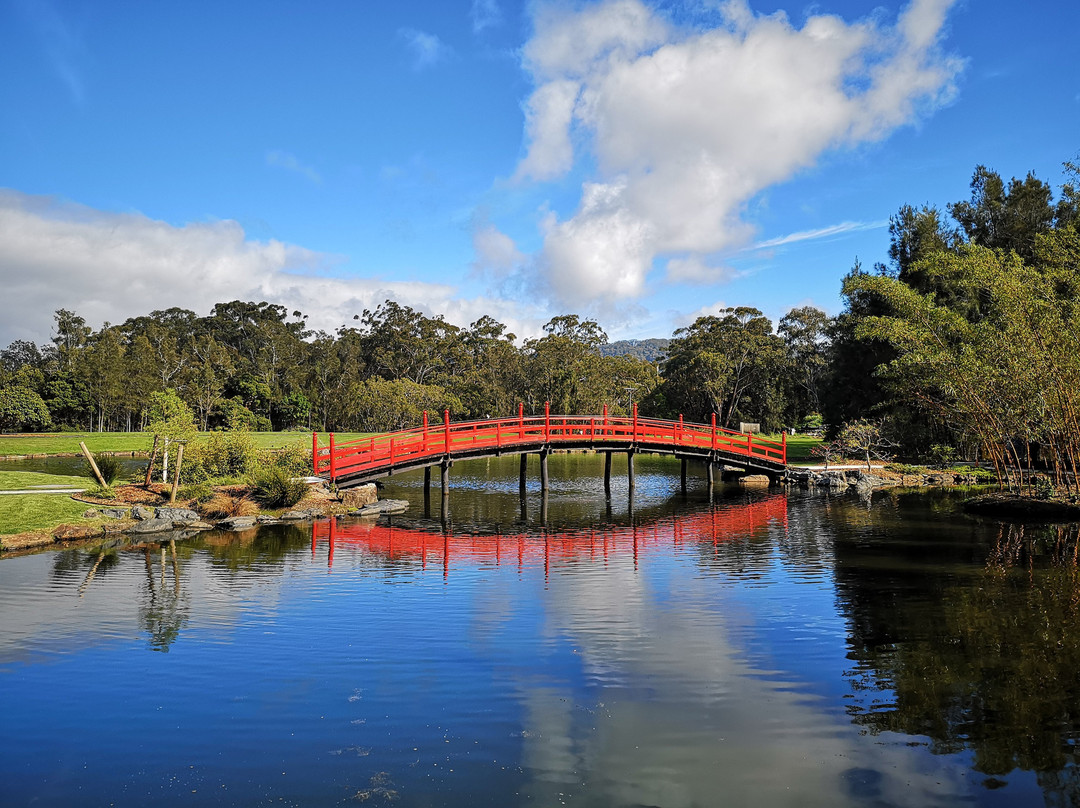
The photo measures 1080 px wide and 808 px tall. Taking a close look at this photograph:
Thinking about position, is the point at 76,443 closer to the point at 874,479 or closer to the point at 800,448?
the point at 874,479

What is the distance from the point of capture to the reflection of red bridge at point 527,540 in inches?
703

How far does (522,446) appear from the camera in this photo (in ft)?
96.9

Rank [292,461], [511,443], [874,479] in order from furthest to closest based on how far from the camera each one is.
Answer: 1. [874,479]
2. [511,443]
3. [292,461]

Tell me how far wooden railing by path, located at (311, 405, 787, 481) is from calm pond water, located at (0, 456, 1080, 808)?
8.53 metres

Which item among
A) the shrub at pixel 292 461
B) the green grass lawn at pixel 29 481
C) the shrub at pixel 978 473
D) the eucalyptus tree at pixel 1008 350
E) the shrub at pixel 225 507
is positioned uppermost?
the eucalyptus tree at pixel 1008 350

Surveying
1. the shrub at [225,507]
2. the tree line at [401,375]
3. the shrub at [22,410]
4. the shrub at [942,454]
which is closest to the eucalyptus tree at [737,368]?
the tree line at [401,375]

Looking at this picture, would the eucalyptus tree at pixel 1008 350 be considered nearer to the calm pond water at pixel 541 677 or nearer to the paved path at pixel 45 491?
the calm pond water at pixel 541 677

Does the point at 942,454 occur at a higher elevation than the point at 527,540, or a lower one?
higher

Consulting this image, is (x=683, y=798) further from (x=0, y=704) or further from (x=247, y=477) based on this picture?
(x=247, y=477)

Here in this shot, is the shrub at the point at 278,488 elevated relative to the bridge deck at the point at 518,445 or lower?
lower

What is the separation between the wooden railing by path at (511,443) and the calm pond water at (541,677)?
853 centimetres

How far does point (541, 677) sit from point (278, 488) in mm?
16547

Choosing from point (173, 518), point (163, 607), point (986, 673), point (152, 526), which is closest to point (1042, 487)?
point (986, 673)

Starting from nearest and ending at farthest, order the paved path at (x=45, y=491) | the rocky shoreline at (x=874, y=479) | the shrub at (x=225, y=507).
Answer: the paved path at (x=45, y=491) → the shrub at (x=225, y=507) → the rocky shoreline at (x=874, y=479)
